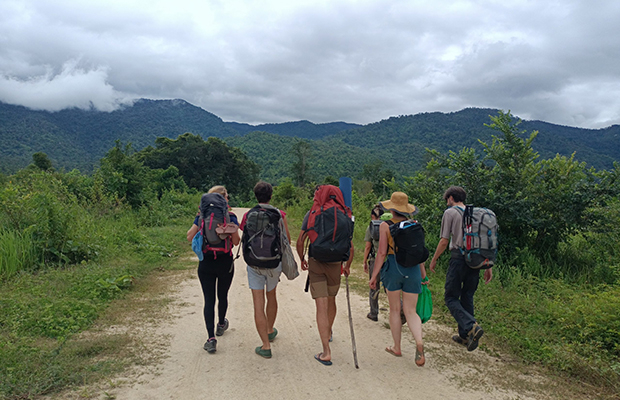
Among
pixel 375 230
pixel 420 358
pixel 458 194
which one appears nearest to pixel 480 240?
pixel 458 194

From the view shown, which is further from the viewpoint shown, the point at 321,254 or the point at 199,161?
the point at 199,161

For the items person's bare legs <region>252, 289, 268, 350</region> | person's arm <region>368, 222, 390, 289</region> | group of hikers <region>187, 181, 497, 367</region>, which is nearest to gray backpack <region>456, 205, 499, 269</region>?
group of hikers <region>187, 181, 497, 367</region>

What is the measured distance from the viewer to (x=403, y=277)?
13.5ft

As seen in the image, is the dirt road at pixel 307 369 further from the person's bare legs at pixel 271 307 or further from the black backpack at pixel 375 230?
the black backpack at pixel 375 230

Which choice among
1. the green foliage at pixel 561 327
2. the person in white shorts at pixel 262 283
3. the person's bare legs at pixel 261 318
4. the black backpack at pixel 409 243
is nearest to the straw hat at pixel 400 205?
the black backpack at pixel 409 243

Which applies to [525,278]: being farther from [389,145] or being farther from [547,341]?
[389,145]

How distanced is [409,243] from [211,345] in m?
2.36

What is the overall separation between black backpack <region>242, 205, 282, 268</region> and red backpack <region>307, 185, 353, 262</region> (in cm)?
36

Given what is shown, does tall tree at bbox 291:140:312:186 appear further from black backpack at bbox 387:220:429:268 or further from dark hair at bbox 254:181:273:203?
black backpack at bbox 387:220:429:268

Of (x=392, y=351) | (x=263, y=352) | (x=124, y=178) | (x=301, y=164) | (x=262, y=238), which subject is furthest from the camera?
(x=301, y=164)

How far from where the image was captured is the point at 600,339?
436 centimetres

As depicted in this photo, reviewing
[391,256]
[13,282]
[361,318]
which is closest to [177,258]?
[13,282]

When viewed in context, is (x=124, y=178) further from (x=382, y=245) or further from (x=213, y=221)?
(x=382, y=245)

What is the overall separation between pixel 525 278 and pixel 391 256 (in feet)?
14.1
